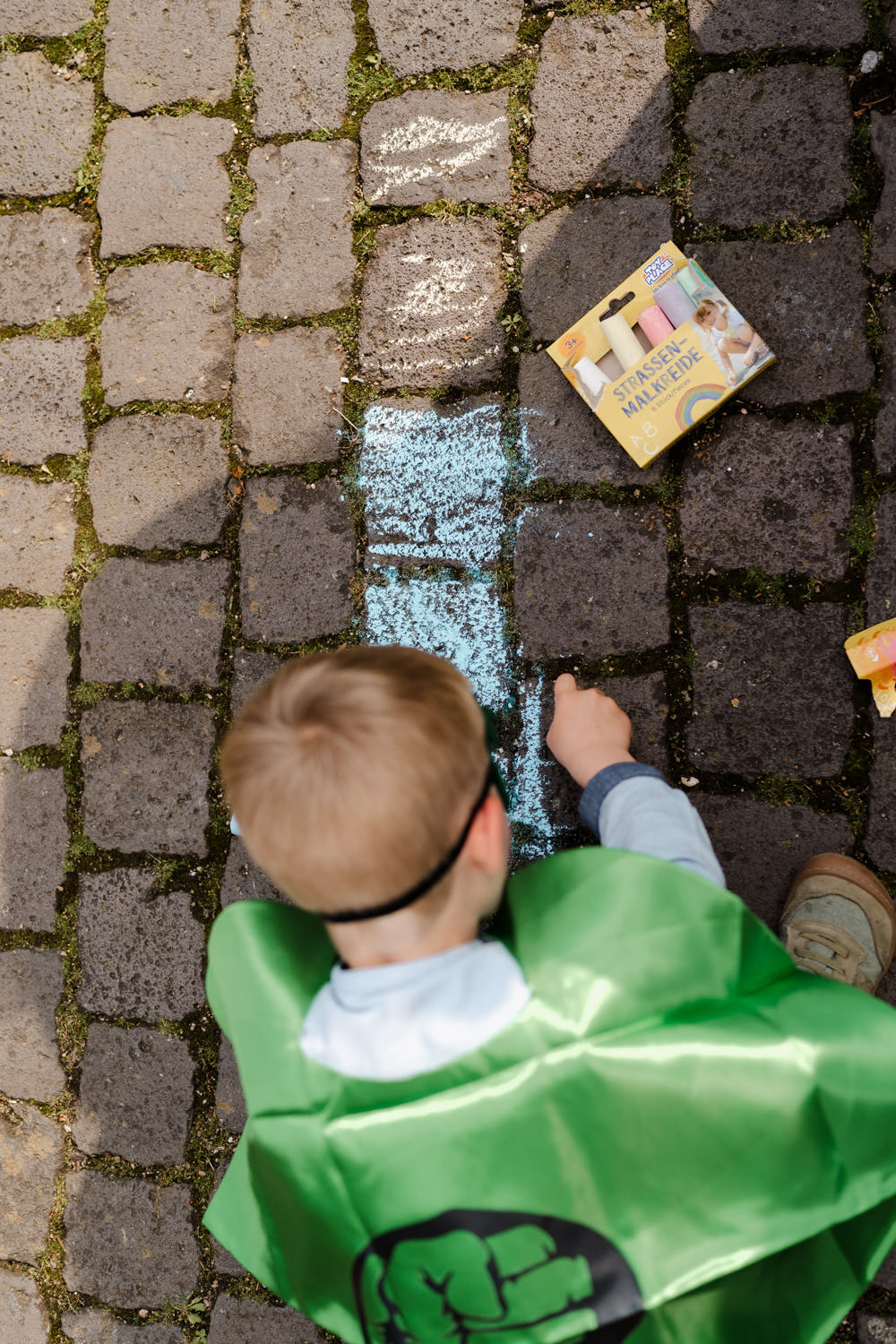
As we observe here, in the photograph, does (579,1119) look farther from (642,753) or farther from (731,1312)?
(642,753)

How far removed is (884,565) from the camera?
87.0 inches

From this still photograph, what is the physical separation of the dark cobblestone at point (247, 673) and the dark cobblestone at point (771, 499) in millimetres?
1152

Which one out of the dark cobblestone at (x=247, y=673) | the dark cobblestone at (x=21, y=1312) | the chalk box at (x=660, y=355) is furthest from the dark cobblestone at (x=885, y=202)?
the dark cobblestone at (x=21, y=1312)

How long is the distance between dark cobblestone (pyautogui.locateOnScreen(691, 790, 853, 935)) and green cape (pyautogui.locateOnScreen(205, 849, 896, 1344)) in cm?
61

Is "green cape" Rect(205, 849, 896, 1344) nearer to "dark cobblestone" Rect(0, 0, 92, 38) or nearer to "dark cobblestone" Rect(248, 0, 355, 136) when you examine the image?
"dark cobblestone" Rect(248, 0, 355, 136)

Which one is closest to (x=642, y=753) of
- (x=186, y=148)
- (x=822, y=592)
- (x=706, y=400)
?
(x=822, y=592)

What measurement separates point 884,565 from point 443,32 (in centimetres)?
186

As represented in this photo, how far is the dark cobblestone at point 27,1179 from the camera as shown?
2.64m

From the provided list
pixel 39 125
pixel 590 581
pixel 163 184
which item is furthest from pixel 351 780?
pixel 39 125

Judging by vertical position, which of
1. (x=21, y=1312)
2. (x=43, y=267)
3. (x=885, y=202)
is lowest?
(x=21, y=1312)

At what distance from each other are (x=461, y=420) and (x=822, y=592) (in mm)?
1028

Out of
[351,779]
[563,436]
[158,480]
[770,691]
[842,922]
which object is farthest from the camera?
[158,480]

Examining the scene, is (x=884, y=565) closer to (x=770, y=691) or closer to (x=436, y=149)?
(x=770, y=691)

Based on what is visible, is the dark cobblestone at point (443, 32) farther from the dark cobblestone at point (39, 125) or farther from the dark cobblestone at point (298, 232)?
the dark cobblestone at point (39, 125)
